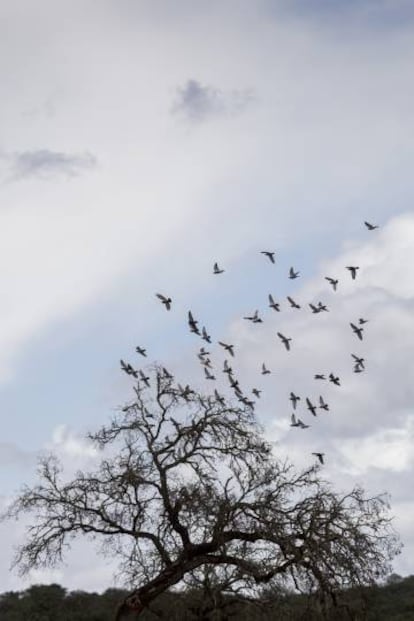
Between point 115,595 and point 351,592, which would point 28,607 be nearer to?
point 115,595

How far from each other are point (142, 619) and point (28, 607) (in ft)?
83.6

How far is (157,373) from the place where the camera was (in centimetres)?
3073

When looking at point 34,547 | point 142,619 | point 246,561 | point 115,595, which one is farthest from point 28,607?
point 246,561

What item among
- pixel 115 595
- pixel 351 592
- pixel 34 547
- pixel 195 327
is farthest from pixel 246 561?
pixel 115 595

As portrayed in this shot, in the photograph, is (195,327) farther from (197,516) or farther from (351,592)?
(351,592)

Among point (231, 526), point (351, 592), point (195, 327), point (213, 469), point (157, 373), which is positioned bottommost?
point (351, 592)

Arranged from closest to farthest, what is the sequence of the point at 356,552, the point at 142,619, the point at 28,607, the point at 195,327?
1. the point at 356,552
2. the point at 142,619
3. the point at 195,327
4. the point at 28,607

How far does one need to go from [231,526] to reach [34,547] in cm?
634

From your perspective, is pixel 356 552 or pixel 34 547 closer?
pixel 356 552

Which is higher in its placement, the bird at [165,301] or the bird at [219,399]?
the bird at [165,301]

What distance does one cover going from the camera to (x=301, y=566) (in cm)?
2648

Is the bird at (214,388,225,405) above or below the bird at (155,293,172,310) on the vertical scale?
below

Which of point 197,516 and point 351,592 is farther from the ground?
point 197,516

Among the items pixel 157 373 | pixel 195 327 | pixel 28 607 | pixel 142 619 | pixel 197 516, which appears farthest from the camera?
pixel 28 607
